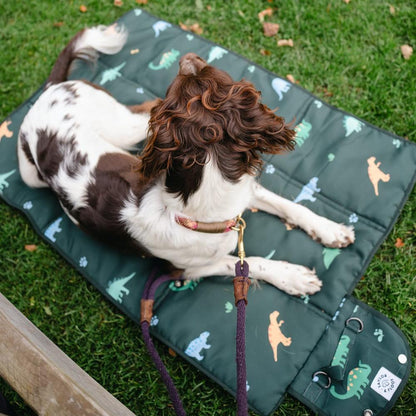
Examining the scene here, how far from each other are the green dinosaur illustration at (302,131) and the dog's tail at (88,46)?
2127mm

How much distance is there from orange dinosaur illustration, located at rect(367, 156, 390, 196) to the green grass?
0.31 m

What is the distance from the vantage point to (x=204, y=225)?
2529 mm

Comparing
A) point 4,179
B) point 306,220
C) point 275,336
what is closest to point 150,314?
point 275,336

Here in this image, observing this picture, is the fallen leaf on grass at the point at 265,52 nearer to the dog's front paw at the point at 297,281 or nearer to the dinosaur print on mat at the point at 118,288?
the dog's front paw at the point at 297,281

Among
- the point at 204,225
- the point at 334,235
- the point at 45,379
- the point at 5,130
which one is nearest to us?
the point at 45,379

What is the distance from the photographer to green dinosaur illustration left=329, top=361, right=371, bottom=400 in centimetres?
291

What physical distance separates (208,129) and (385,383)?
2.24 metres

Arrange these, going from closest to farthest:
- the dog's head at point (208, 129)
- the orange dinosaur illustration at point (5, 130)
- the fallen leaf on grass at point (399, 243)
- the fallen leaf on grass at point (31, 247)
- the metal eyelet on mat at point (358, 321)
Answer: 1. the dog's head at point (208, 129)
2. the metal eyelet on mat at point (358, 321)
3. the fallen leaf on grass at point (399, 243)
4. the fallen leaf on grass at point (31, 247)
5. the orange dinosaur illustration at point (5, 130)

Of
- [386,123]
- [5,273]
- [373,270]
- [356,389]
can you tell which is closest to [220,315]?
[356,389]

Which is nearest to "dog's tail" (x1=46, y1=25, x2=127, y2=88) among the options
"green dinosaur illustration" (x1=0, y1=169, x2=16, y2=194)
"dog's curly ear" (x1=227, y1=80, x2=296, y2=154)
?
"green dinosaur illustration" (x1=0, y1=169, x2=16, y2=194)

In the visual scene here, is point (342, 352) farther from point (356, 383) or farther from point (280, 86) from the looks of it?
point (280, 86)

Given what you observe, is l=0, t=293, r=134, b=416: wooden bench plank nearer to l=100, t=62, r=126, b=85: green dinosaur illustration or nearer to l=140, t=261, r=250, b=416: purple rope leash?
l=140, t=261, r=250, b=416: purple rope leash

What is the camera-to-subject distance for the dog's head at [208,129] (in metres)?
2.02

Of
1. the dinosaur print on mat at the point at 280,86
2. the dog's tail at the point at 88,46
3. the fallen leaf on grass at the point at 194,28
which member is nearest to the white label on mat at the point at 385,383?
the dinosaur print on mat at the point at 280,86
